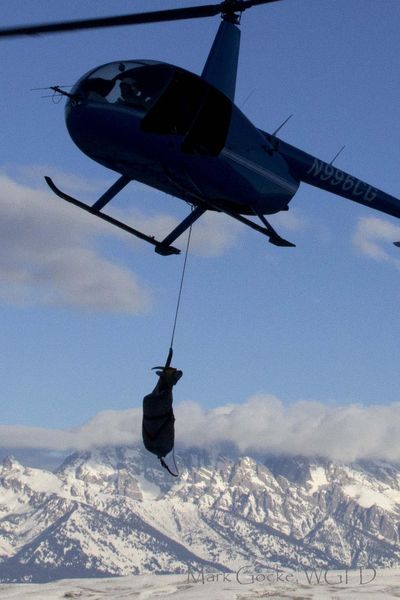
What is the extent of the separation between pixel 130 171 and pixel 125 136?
4.63 feet

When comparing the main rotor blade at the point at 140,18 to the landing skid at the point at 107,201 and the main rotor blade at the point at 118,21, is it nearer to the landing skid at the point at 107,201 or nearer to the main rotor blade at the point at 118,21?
the main rotor blade at the point at 118,21

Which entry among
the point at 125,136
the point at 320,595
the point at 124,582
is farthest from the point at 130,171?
the point at 124,582

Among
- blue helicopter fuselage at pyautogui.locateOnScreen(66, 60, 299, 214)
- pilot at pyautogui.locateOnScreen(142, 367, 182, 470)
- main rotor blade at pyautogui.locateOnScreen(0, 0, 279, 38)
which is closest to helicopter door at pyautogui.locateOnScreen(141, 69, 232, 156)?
blue helicopter fuselage at pyautogui.locateOnScreen(66, 60, 299, 214)

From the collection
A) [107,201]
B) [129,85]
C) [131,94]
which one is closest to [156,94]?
[131,94]

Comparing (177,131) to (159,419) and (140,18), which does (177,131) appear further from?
(159,419)

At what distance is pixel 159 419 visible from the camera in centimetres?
2255

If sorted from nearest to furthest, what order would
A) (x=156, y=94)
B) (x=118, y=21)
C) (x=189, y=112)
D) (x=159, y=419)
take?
(x=118, y=21) → (x=159, y=419) → (x=156, y=94) → (x=189, y=112)

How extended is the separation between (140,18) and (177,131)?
5.59m

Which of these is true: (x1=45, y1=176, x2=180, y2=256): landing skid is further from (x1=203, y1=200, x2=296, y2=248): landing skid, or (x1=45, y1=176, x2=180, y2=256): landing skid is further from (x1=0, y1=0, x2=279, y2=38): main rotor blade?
(x1=0, y1=0, x2=279, y2=38): main rotor blade

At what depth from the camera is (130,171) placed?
2466 cm

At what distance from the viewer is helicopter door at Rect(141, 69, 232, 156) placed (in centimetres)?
2355

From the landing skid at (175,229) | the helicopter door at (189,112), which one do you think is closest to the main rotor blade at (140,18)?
the helicopter door at (189,112)

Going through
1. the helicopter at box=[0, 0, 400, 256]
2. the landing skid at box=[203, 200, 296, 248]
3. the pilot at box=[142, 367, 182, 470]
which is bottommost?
the pilot at box=[142, 367, 182, 470]

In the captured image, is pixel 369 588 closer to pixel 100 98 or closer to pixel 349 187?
pixel 349 187
